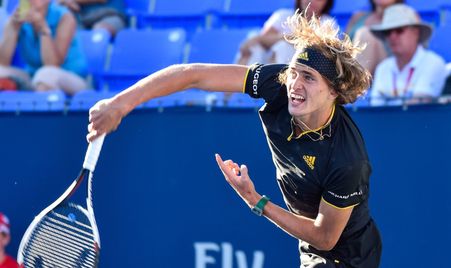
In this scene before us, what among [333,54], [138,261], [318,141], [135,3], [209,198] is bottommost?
[138,261]

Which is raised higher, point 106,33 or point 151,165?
point 106,33

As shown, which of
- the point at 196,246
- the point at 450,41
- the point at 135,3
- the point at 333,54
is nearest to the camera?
the point at 333,54

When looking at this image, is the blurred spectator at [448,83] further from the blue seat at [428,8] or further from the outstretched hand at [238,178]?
the outstretched hand at [238,178]

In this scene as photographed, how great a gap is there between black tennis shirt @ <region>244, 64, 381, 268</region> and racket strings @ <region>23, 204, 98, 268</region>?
35.1 inches

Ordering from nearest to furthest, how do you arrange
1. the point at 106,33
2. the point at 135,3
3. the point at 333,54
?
the point at 333,54 → the point at 106,33 → the point at 135,3

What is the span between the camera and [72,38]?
274 inches

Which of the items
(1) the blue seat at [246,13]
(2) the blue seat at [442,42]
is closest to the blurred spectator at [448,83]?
(2) the blue seat at [442,42]

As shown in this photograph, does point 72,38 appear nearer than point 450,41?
No

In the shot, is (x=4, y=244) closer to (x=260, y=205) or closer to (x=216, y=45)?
(x=260, y=205)

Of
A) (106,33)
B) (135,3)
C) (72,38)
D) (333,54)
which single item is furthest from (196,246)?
(135,3)

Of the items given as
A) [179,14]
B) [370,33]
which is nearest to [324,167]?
[370,33]

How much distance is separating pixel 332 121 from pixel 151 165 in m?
1.66

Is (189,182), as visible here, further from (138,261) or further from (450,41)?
(450,41)

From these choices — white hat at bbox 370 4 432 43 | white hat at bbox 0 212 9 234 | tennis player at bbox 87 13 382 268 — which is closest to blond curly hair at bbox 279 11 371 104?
tennis player at bbox 87 13 382 268
